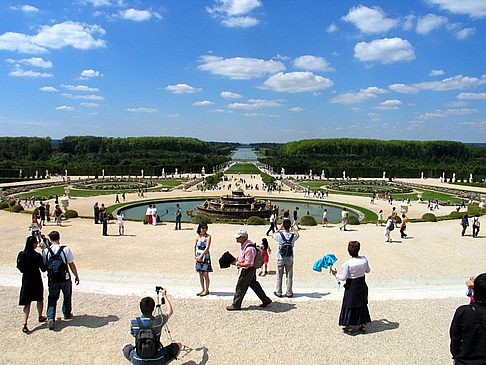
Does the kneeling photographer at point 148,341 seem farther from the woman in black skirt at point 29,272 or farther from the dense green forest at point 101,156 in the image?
the dense green forest at point 101,156

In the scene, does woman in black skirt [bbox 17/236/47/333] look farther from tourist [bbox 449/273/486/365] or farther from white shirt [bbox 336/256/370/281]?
tourist [bbox 449/273/486/365]

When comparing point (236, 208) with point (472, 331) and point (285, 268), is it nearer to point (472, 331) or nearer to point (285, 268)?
point (285, 268)

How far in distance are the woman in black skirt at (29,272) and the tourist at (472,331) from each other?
6.26m

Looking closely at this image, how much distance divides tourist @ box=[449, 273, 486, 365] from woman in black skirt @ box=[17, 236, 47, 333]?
626 centimetres

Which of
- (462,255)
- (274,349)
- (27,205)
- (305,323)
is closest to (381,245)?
(462,255)

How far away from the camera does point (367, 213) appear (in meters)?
33.2

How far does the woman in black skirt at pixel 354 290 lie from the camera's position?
7.03 meters

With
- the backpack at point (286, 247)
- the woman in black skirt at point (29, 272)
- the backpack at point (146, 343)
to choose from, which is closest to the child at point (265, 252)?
the backpack at point (286, 247)

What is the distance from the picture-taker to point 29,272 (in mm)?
7105

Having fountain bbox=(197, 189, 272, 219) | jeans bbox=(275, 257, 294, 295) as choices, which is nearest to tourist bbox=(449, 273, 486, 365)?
jeans bbox=(275, 257, 294, 295)

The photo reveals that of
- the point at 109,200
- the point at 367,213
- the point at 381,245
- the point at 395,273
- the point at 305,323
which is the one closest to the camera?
the point at 305,323

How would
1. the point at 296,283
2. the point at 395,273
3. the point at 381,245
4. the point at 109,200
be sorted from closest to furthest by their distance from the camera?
the point at 296,283, the point at 395,273, the point at 381,245, the point at 109,200

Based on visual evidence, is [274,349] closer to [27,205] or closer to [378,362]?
[378,362]

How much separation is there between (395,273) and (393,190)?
4311 cm
